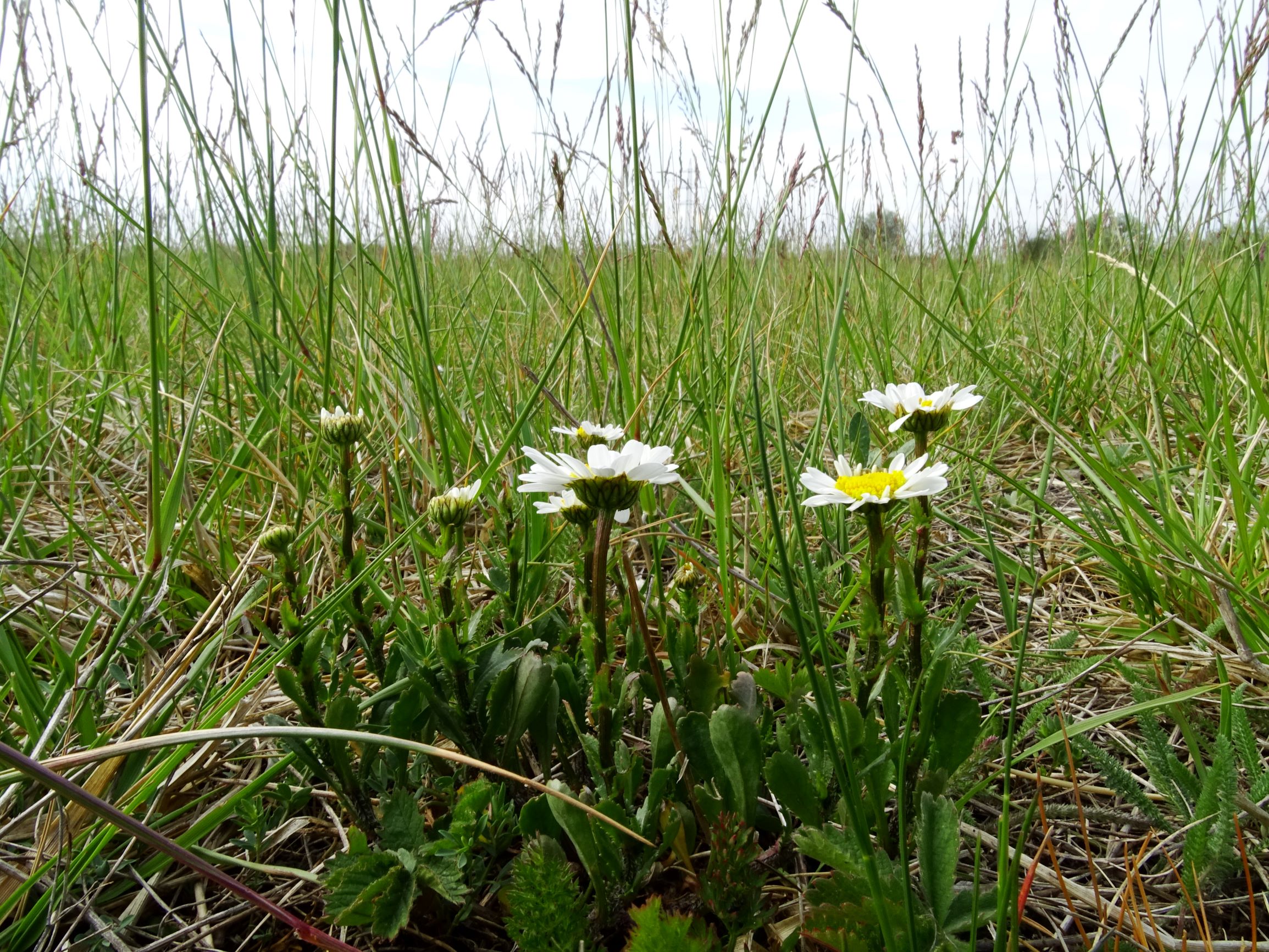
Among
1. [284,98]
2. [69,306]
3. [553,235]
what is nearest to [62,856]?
[284,98]

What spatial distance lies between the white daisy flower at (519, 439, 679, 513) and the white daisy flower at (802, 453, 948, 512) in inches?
5.8

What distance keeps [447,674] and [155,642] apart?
590 millimetres

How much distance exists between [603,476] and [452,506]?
0.25 metres

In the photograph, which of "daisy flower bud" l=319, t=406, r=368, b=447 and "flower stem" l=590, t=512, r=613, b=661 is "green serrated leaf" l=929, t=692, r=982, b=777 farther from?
"daisy flower bud" l=319, t=406, r=368, b=447

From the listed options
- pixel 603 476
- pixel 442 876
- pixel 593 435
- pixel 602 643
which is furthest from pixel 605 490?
pixel 442 876

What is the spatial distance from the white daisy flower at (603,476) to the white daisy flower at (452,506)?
166 mm

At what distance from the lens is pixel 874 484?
782mm

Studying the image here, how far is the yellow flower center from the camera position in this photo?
76 cm

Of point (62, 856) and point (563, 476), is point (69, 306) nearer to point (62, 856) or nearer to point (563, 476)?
point (62, 856)

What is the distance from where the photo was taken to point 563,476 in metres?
0.77

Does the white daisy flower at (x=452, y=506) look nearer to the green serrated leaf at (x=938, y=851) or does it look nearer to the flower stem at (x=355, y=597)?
the flower stem at (x=355, y=597)

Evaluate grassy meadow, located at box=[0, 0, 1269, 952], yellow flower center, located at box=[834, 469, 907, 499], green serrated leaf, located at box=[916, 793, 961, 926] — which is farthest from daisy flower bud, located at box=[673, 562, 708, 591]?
green serrated leaf, located at box=[916, 793, 961, 926]

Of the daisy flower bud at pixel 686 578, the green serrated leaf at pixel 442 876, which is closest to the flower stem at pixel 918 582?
the daisy flower bud at pixel 686 578

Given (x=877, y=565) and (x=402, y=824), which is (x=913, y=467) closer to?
(x=877, y=565)
